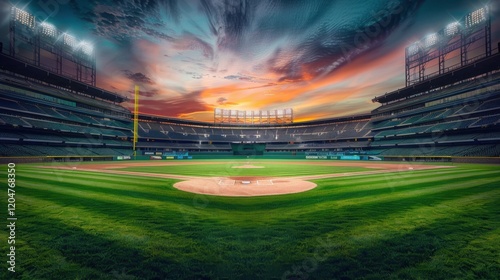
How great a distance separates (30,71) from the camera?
135 feet

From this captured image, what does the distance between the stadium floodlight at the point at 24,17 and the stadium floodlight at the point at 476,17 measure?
73603 millimetres

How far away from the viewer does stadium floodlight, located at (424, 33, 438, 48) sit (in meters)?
42.5

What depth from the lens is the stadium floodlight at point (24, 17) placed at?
35188mm

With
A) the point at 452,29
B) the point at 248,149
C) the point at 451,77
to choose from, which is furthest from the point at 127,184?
the point at 248,149

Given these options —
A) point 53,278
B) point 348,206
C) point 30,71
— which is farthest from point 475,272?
point 30,71

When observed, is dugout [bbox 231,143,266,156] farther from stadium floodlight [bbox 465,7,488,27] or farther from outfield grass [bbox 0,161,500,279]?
outfield grass [bbox 0,161,500,279]

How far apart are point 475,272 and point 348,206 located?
341 cm

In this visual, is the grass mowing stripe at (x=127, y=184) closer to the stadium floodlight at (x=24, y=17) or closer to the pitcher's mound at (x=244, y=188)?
the pitcher's mound at (x=244, y=188)

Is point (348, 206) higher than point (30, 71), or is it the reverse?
point (30, 71)

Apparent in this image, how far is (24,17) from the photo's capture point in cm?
3662

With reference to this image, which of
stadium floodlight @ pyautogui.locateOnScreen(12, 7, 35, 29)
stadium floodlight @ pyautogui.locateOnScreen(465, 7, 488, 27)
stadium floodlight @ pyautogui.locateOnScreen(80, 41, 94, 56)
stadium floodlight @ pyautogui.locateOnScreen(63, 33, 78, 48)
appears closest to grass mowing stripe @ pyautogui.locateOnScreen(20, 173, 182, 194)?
stadium floodlight @ pyautogui.locateOnScreen(12, 7, 35, 29)

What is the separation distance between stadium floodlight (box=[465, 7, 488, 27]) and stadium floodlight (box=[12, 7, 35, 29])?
241 ft

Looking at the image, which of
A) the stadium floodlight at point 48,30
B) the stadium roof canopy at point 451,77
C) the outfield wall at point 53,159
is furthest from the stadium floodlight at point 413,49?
the stadium floodlight at point 48,30

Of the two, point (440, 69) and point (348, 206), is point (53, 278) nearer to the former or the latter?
point (348, 206)
